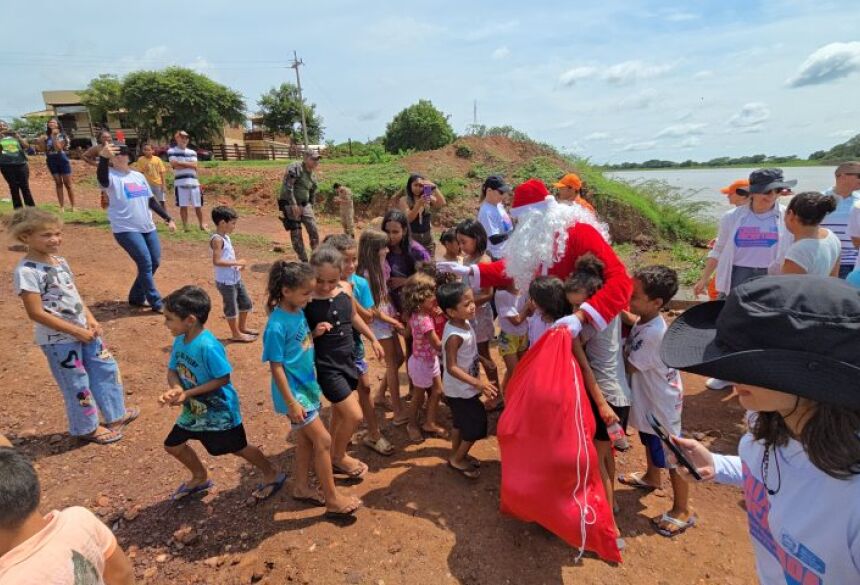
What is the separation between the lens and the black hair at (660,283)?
2.77 m

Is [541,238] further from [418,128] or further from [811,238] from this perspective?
[418,128]

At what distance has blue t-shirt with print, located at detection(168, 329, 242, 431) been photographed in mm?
2865

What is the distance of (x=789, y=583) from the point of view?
1316 mm

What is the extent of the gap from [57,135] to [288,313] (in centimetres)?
1012

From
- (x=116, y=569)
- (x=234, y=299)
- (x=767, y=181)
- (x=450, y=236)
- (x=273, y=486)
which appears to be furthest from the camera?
(x=234, y=299)

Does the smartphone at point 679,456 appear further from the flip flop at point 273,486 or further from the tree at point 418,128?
the tree at point 418,128

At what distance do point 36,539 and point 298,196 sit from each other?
7.35 metres

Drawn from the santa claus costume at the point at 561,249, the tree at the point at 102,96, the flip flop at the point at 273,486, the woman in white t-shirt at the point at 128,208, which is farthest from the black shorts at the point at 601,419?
the tree at the point at 102,96

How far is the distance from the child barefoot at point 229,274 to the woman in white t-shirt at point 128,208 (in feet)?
3.69

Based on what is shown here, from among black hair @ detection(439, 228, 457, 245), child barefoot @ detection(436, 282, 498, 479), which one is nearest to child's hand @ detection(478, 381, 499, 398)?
child barefoot @ detection(436, 282, 498, 479)

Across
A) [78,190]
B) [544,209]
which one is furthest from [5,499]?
[78,190]

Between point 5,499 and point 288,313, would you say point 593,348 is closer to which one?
point 288,313

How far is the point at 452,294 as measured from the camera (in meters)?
3.20

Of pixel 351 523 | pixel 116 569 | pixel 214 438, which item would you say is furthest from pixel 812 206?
pixel 116 569
